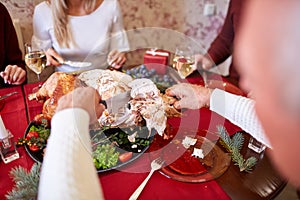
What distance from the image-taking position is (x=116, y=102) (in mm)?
868

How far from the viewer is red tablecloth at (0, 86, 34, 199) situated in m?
0.73

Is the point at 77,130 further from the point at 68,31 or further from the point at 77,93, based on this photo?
the point at 68,31

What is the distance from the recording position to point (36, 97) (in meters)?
1.01

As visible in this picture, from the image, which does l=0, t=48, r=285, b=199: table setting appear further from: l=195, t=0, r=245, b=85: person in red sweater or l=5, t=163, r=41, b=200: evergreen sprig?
l=195, t=0, r=245, b=85: person in red sweater

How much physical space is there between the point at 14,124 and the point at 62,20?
73cm

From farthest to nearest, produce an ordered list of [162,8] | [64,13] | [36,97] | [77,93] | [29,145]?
[162,8]
[64,13]
[36,97]
[29,145]
[77,93]

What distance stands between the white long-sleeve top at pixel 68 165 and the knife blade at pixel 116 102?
9.3 inches

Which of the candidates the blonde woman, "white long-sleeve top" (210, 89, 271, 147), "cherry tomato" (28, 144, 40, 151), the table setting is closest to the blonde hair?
the blonde woman

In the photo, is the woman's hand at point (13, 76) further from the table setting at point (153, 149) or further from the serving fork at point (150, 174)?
the serving fork at point (150, 174)

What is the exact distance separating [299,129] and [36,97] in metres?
0.89

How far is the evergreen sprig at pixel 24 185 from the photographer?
640 millimetres

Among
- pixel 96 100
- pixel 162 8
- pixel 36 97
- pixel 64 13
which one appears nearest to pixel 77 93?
pixel 96 100

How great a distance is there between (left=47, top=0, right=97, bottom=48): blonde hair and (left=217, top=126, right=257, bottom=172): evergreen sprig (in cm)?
100

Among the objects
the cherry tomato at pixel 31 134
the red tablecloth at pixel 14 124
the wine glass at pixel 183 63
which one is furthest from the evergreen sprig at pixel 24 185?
the wine glass at pixel 183 63
